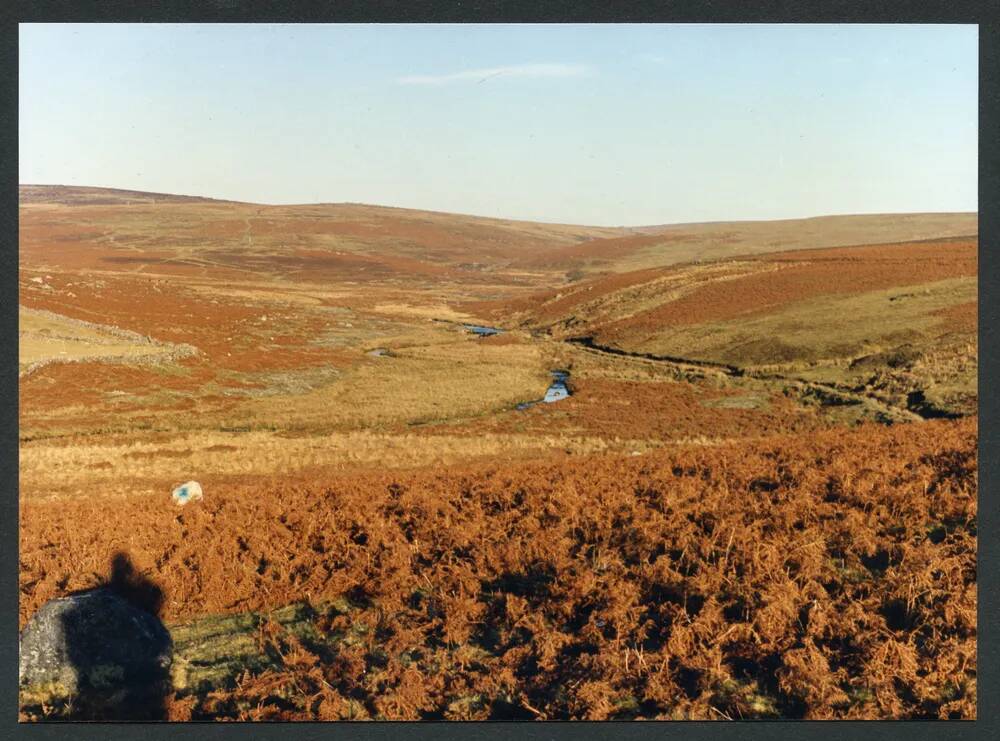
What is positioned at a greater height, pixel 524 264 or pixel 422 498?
pixel 524 264

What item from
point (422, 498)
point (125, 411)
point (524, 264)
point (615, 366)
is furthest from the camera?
point (524, 264)

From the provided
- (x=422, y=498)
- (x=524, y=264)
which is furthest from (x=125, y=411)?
(x=524, y=264)

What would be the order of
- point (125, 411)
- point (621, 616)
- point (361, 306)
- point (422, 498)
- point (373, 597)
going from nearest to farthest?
point (621, 616)
point (373, 597)
point (422, 498)
point (125, 411)
point (361, 306)

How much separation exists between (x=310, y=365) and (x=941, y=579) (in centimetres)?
4277

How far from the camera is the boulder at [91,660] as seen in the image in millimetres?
6848

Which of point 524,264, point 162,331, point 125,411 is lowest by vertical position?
point 125,411

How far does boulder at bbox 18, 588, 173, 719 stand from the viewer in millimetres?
6848

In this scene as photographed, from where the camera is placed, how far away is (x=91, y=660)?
698cm

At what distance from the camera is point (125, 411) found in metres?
30.1

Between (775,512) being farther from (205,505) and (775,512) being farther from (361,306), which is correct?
(361,306)

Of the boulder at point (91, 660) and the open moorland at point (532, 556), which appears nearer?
the open moorland at point (532, 556)

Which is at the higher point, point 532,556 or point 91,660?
point 532,556

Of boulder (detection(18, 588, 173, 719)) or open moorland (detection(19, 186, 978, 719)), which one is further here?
boulder (detection(18, 588, 173, 719))

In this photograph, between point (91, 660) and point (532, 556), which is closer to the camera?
point (91, 660)
